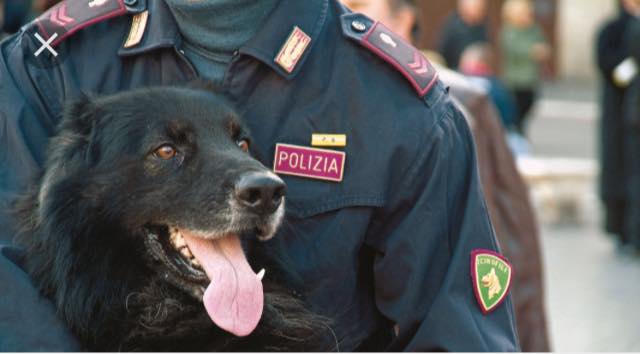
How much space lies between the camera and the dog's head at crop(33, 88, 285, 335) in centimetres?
312

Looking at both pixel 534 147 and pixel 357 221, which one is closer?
pixel 357 221

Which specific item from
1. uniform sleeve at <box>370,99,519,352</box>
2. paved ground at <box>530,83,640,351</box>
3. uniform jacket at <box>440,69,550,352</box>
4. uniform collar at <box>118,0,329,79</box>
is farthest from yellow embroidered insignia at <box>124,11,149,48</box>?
paved ground at <box>530,83,640,351</box>

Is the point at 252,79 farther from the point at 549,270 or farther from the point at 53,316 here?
the point at 549,270

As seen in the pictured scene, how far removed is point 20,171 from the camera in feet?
10.9

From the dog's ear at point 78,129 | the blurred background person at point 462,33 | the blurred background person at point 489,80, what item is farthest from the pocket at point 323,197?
the blurred background person at point 462,33

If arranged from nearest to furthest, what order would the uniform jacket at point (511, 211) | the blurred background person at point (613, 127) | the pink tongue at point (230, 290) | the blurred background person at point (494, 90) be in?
1. the pink tongue at point (230, 290)
2. the uniform jacket at point (511, 211)
3. the blurred background person at point (613, 127)
4. the blurred background person at point (494, 90)

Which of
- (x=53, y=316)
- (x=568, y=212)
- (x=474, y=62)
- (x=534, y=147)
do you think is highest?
(x=53, y=316)

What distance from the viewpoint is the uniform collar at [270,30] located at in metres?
3.40

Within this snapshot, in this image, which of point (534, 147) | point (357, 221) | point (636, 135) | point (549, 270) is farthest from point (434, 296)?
point (534, 147)

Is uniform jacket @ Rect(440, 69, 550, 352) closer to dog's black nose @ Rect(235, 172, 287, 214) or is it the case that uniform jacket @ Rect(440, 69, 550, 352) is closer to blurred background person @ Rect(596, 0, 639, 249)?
dog's black nose @ Rect(235, 172, 287, 214)

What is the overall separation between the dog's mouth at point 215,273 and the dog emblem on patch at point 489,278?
0.56 metres

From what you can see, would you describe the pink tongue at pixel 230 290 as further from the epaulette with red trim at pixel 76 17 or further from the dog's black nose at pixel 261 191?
the epaulette with red trim at pixel 76 17

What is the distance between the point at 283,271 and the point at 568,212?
9.56 meters

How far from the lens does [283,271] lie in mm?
3318
